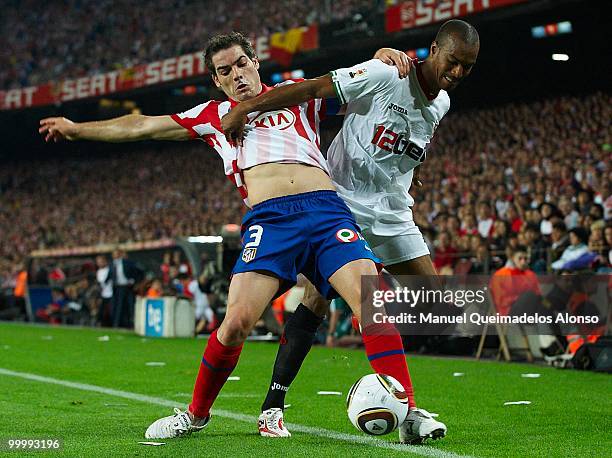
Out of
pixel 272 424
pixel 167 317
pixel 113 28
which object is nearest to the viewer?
pixel 272 424

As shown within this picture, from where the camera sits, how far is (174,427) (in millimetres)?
4781

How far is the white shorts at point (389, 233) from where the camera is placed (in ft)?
16.8

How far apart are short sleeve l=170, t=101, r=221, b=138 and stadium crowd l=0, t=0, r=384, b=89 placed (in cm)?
2084

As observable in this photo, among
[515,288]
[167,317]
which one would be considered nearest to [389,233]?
[515,288]

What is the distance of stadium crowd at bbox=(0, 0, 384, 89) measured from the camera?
2803cm

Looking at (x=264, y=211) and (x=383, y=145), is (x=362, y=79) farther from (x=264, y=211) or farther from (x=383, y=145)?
(x=264, y=211)

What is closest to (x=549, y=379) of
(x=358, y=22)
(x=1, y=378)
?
(x=1, y=378)

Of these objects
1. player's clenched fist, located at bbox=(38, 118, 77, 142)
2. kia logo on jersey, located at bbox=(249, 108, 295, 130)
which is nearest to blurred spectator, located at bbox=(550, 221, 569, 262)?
kia logo on jersey, located at bbox=(249, 108, 295, 130)

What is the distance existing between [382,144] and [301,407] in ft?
6.93

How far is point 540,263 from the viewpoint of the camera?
38.7ft

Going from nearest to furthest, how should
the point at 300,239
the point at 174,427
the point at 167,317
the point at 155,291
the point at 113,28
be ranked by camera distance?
the point at 300,239 < the point at 174,427 < the point at 167,317 < the point at 155,291 < the point at 113,28

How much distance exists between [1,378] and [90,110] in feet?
86.1

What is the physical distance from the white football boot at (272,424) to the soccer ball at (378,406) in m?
0.64

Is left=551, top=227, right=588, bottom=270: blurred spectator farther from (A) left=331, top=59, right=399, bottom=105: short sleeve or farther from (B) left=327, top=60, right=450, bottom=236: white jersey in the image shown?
(A) left=331, top=59, right=399, bottom=105: short sleeve
